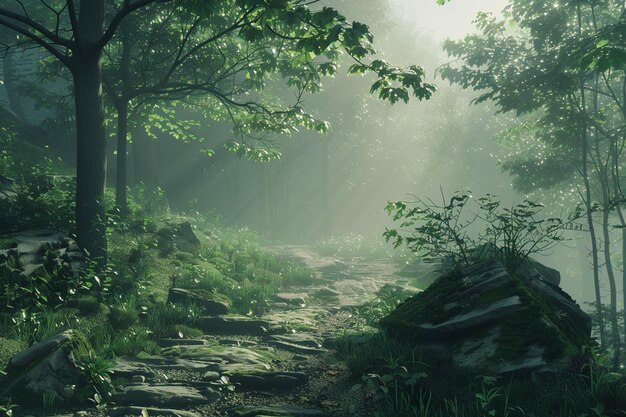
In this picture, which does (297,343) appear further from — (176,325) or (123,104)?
(123,104)

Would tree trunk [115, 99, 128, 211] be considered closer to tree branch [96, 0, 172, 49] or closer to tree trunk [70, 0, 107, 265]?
tree trunk [70, 0, 107, 265]

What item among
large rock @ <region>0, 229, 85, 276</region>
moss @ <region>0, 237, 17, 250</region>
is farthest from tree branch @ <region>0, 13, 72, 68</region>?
moss @ <region>0, 237, 17, 250</region>

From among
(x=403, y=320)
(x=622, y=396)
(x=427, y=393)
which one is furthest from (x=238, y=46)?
(x=622, y=396)

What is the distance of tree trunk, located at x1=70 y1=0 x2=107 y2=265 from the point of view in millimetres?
8648

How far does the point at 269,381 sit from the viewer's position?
527cm

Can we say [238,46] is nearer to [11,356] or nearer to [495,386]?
[11,356]

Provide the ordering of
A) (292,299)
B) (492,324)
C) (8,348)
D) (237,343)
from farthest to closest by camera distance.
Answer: (292,299) → (237,343) → (8,348) → (492,324)

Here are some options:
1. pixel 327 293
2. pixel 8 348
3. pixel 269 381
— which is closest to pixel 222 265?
pixel 327 293

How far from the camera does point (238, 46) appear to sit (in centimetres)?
1356

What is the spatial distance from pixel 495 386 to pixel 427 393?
0.58 m

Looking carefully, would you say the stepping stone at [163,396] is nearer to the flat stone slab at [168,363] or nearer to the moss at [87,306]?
the flat stone slab at [168,363]

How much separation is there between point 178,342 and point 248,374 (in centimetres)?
193

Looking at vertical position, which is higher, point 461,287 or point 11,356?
point 461,287

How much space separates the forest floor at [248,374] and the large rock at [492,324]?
3.06 feet
